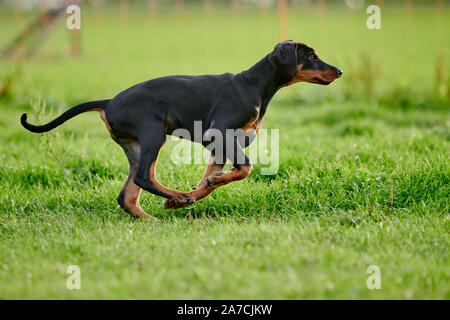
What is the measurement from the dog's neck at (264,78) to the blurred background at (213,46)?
2.30 m

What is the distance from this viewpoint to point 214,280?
10.3 ft

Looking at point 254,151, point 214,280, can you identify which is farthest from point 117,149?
point 214,280

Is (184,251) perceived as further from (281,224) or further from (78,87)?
(78,87)

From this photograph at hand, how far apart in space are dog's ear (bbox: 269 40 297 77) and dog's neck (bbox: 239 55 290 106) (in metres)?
0.06

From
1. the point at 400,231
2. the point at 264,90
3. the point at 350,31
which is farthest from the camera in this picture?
the point at 350,31

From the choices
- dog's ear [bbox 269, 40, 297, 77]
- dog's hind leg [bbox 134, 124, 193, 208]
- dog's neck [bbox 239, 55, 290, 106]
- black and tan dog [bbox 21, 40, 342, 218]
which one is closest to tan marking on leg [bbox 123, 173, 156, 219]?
black and tan dog [bbox 21, 40, 342, 218]

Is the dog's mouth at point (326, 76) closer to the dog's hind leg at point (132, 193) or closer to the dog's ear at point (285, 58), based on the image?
the dog's ear at point (285, 58)

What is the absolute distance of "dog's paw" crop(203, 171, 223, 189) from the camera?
4.10 meters

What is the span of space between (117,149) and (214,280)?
11.8 ft

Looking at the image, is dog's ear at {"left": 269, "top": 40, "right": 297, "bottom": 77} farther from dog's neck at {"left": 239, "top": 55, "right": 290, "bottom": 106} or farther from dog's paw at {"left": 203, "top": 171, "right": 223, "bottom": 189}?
dog's paw at {"left": 203, "top": 171, "right": 223, "bottom": 189}

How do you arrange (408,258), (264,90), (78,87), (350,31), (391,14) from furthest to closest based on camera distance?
1. (391,14)
2. (350,31)
3. (78,87)
4. (264,90)
5. (408,258)


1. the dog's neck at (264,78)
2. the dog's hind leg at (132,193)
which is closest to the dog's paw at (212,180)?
the dog's hind leg at (132,193)

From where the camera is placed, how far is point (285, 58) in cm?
435

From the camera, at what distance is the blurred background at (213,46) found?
10.1 metres
